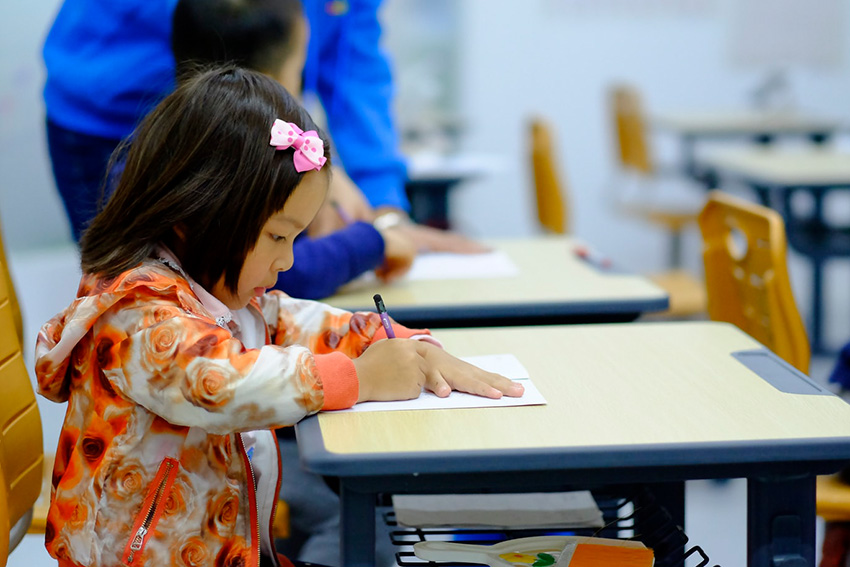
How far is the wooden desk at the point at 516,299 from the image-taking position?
57.1 inches

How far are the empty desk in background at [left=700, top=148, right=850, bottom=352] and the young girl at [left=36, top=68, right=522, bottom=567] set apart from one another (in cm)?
248

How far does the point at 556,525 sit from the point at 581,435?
349 millimetres

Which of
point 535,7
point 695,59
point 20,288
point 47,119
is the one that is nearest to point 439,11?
point 535,7

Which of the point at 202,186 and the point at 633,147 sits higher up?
the point at 202,186

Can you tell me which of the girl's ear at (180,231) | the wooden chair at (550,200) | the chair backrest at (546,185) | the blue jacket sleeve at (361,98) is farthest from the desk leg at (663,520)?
the chair backrest at (546,185)

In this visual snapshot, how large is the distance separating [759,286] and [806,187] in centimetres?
185

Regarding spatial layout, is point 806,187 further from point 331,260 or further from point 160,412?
point 160,412

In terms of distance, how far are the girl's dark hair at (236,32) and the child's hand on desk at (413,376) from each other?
609mm

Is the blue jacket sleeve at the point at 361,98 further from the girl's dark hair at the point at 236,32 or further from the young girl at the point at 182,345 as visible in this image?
the young girl at the point at 182,345

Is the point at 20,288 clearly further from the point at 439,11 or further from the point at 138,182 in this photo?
the point at 439,11

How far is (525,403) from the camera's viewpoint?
3.22 feet

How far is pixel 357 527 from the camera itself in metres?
0.90

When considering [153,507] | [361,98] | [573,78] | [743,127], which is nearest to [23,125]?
[361,98]

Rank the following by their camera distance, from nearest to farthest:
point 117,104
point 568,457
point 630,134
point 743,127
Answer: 1. point 568,457
2. point 117,104
3. point 630,134
4. point 743,127
